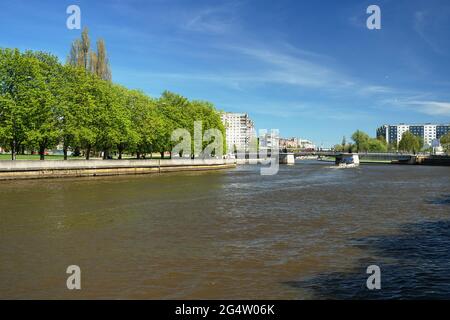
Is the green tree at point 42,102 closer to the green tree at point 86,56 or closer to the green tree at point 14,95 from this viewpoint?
the green tree at point 14,95

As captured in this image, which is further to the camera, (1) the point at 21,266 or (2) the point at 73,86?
(2) the point at 73,86

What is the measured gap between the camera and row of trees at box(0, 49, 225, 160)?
208ft

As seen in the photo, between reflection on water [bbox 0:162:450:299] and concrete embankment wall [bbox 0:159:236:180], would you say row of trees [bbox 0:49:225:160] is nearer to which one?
concrete embankment wall [bbox 0:159:236:180]

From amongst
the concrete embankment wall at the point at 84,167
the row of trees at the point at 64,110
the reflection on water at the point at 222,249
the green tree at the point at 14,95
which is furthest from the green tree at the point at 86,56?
the reflection on water at the point at 222,249

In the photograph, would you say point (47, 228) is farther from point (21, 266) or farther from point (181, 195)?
point (181, 195)

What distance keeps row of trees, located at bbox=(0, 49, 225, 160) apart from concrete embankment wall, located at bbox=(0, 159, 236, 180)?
154 inches

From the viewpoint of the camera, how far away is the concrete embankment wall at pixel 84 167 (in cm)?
5780

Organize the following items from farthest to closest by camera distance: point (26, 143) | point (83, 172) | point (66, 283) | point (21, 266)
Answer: point (83, 172) < point (26, 143) < point (21, 266) < point (66, 283)

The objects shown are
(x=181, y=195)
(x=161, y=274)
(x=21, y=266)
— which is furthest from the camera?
→ (x=181, y=195)

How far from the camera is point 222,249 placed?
19.0m

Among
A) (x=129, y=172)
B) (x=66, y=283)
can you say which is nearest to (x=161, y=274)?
(x=66, y=283)

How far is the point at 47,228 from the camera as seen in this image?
24203mm

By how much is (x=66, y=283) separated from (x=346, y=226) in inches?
640

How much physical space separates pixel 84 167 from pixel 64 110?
9080 mm
